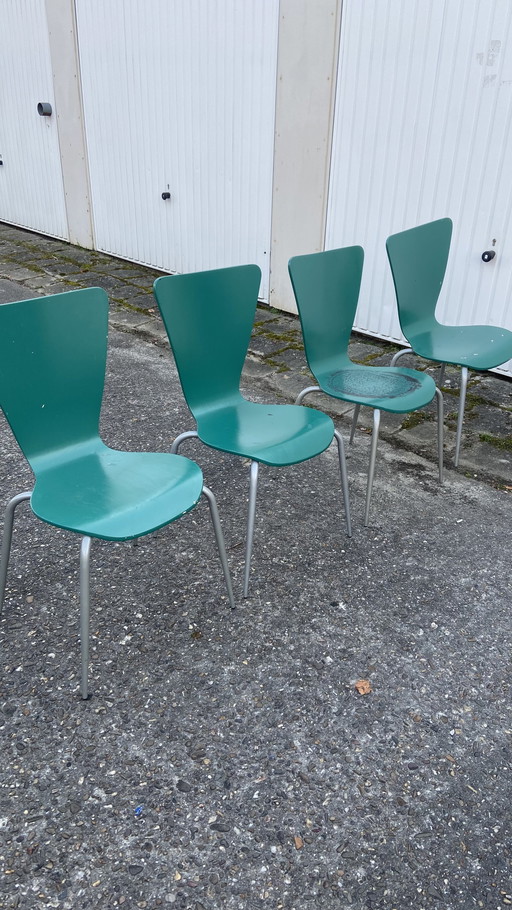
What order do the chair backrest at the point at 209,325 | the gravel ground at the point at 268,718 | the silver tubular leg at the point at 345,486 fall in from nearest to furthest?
the gravel ground at the point at 268,718 < the chair backrest at the point at 209,325 < the silver tubular leg at the point at 345,486

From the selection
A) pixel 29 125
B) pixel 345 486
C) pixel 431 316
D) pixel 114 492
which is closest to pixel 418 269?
pixel 431 316

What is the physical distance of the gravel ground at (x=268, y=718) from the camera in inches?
61.6

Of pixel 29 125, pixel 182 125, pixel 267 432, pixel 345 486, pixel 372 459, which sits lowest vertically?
pixel 345 486

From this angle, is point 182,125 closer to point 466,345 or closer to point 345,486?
point 466,345

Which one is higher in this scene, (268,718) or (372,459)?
(372,459)

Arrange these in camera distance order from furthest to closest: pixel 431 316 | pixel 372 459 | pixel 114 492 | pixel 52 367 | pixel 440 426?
pixel 431 316, pixel 440 426, pixel 372 459, pixel 52 367, pixel 114 492

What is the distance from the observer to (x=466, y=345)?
3326 mm

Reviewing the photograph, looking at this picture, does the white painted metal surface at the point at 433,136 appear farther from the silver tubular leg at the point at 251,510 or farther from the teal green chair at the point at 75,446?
the teal green chair at the point at 75,446

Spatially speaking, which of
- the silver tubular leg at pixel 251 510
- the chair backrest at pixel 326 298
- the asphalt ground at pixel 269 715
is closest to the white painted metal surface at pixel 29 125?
the chair backrest at pixel 326 298

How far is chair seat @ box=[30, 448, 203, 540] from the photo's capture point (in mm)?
1883

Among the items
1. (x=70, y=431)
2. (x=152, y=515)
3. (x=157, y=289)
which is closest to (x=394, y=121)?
(x=157, y=289)

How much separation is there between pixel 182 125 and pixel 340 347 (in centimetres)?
359

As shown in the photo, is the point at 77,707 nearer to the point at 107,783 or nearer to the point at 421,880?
the point at 107,783

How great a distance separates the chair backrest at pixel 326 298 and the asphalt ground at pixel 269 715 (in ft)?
2.20
